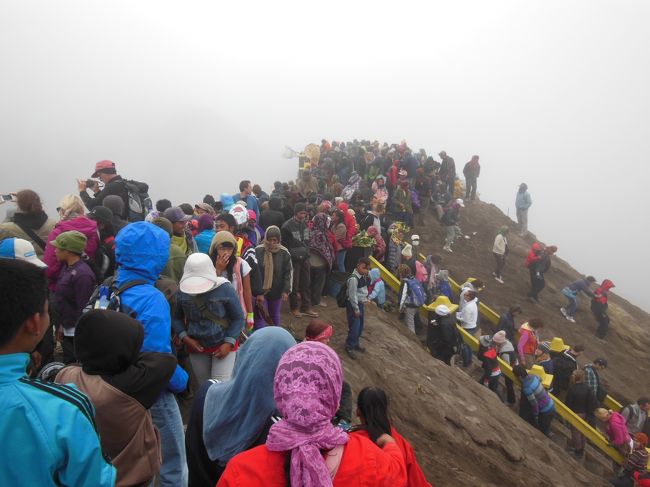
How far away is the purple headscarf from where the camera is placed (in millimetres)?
1639

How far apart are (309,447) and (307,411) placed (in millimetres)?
138

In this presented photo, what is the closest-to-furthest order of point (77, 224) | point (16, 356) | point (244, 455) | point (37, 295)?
point (16, 356) < point (37, 295) < point (244, 455) < point (77, 224)

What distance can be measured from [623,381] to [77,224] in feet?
48.7

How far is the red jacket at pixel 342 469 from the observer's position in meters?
1.66

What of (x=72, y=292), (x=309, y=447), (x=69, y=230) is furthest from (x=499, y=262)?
(x=309, y=447)

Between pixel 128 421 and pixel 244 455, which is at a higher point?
pixel 244 455

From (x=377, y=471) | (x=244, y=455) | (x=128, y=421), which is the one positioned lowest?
(x=128, y=421)

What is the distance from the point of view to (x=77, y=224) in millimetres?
4137

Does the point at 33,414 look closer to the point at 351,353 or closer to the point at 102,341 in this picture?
the point at 102,341

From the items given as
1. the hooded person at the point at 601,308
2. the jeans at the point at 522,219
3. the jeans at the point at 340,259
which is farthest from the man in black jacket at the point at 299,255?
the jeans at the point at 522,219

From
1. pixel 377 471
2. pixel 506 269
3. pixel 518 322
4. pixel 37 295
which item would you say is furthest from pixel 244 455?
pixel 506 269

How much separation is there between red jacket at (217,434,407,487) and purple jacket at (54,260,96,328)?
260 cm

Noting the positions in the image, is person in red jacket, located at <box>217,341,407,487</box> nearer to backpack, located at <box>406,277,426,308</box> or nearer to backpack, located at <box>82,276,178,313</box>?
backpack, located at <box>82,276,178,313</box>

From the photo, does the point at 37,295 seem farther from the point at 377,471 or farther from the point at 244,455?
the point at 377,471
